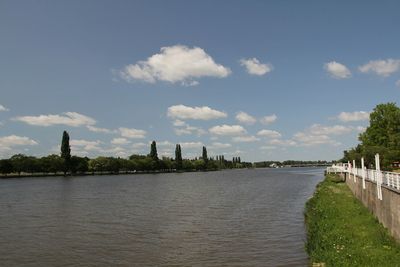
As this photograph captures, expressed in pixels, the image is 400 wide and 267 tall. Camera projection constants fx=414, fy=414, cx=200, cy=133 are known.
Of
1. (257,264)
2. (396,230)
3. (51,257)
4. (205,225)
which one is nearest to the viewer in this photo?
(396,230)

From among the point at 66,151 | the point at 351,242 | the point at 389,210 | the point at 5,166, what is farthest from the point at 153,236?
the point at 5,166

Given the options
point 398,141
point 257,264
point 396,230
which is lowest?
point 257,264

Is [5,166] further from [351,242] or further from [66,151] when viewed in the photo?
[351,242]

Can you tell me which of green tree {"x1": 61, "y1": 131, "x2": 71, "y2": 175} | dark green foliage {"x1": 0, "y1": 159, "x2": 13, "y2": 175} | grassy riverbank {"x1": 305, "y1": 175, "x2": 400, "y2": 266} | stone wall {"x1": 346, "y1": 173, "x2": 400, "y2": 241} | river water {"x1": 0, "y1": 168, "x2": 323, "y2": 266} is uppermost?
green tree {"x1": 61, "y1": 131, "x2": 71, "y2": 175}

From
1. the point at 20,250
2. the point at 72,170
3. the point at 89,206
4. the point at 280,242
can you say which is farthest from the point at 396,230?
the point at 72,170

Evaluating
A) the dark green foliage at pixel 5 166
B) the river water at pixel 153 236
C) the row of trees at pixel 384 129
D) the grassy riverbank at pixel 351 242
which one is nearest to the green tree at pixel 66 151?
the dark green foliage at pixel 5 166

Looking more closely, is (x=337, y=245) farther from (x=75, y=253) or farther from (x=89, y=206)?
(x=89, y=206)

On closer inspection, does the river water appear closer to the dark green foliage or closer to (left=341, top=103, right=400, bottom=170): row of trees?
(left=341, top=103, right=400, bottom=170): row of trees

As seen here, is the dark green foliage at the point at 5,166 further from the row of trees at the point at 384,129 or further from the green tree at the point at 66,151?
the row of trees at the point at 384,129

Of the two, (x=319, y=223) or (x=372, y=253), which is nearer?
(x=372, y=253)

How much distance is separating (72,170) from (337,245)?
600ft

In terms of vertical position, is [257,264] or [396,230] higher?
[396,230]

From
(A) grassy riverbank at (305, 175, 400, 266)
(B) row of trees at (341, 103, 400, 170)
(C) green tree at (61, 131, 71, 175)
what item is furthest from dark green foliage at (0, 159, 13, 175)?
(A) grassy riverbank at (305, 175, 400, 266)

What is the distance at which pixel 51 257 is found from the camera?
26.6m
